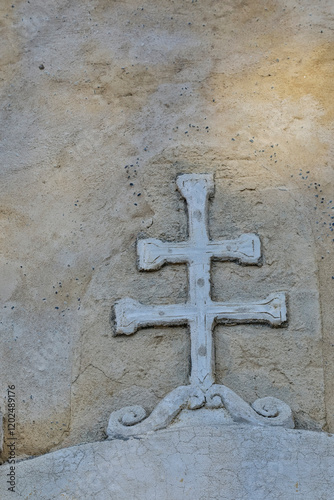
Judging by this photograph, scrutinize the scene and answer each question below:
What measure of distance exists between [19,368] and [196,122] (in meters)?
1.87

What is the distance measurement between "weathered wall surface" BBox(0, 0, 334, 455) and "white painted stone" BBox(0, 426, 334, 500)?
301 millimetres

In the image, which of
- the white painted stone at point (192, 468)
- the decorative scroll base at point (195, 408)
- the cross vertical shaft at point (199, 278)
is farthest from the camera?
the cross vertical shaft at point (199, 278)

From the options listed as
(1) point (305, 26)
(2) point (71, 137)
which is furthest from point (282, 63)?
(2) point (71, 137)

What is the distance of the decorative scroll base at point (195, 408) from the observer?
410 cm

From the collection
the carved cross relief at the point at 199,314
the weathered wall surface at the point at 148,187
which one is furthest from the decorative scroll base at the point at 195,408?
the weathered wall surface at the point at 148,187

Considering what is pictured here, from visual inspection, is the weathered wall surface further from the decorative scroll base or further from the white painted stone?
the white painted stone

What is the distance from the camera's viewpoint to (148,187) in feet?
16.1

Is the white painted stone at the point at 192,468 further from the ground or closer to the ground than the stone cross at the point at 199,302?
closer to the ground

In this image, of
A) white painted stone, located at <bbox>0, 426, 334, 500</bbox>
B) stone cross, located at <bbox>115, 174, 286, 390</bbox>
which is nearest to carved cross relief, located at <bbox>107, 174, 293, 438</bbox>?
stone cross, located at <bbox>115, 174, 286, 390</bbox>

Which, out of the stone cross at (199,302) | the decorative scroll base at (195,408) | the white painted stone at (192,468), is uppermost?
the stone cross at (199,302)

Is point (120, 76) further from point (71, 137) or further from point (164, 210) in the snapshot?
point (164, 210)

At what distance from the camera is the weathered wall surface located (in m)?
4.42

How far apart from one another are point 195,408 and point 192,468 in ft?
1.22

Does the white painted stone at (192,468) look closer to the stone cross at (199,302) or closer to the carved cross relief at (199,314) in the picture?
the carved cross relief at (199,314)
